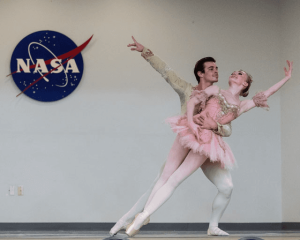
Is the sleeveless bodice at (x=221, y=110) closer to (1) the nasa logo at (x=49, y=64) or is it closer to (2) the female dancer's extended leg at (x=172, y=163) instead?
(2) the female dancer's extended leg at (x=172, y=163)

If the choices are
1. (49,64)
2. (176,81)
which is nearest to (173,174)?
(176,81)

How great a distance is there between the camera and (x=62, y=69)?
20.5 feet

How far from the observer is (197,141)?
12.3 ft

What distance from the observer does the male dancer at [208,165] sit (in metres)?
3.83

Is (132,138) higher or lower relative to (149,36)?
lower

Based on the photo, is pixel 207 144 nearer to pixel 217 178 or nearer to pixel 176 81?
pixel 217 178

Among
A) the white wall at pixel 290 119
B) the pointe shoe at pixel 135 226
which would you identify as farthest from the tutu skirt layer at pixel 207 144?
the white wall at pixel 290 119

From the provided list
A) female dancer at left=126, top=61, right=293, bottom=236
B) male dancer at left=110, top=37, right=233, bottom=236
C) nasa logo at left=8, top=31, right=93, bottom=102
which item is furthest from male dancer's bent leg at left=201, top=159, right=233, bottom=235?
nasa logo at left=8, top=31, right=93, bottom=102

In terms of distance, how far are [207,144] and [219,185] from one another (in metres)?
0.38

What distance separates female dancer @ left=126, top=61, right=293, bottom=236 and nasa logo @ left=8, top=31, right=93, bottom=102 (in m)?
2.68

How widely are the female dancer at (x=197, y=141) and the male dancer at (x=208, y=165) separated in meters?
0.07

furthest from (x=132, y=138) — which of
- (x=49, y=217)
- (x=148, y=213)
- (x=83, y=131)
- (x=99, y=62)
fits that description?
(x=148, y=213)

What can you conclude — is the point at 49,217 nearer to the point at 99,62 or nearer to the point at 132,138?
the point at 132,138

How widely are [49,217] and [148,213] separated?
282 centimetres
